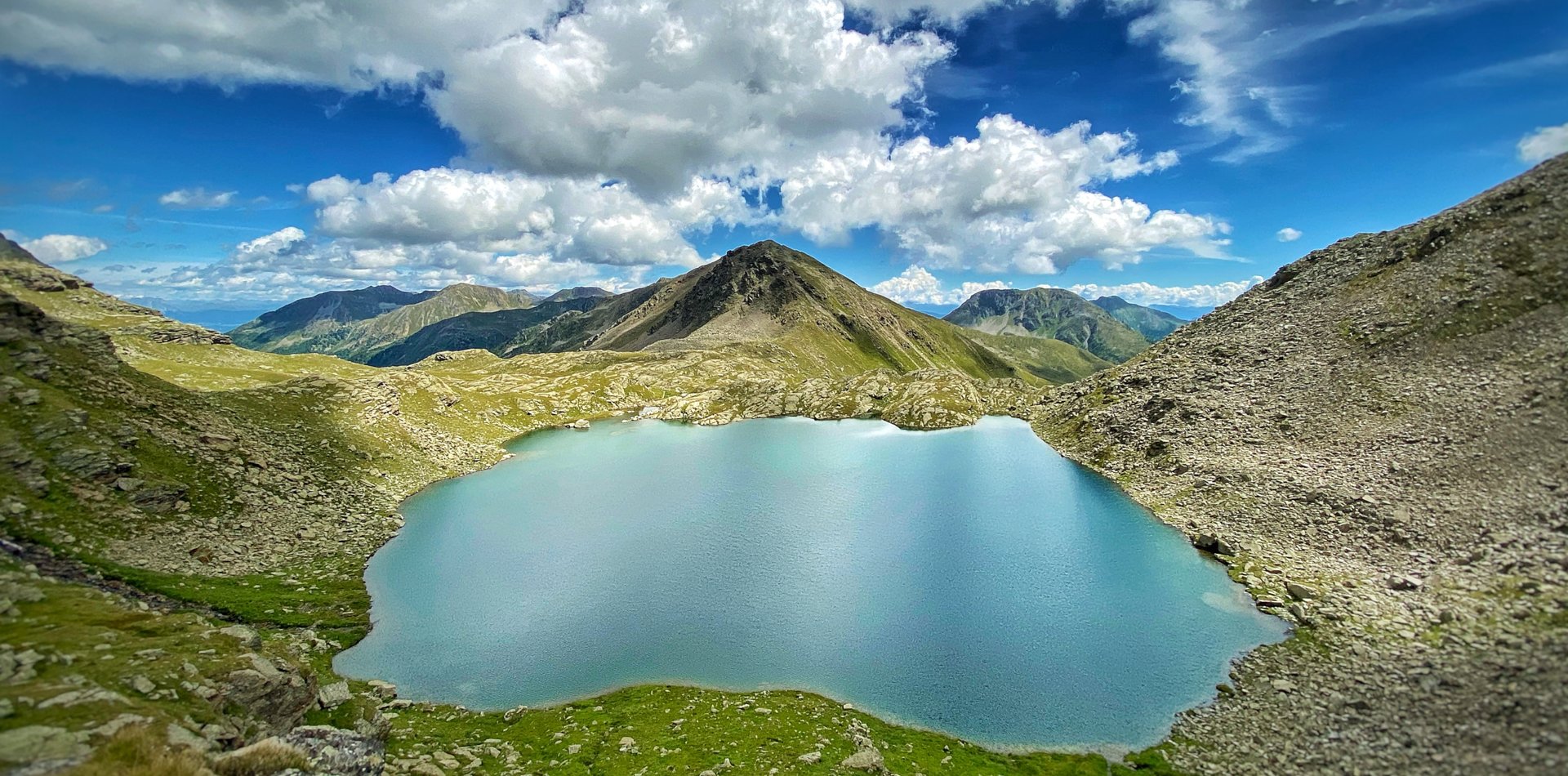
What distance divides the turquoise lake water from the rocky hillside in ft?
15.5

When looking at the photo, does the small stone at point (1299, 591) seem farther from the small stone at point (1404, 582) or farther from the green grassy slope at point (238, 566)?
the green grassy slope at point (238, 566)

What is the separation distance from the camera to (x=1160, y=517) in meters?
66.6

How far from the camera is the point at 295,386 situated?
92.4 m

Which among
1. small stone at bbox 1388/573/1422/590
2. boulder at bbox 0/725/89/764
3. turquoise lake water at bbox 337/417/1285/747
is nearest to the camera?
boulder at bbox 0/725/89/764

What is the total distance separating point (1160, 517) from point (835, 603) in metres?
42.7

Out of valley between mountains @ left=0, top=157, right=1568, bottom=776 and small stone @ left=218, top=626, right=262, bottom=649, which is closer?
valley between mountains @ left=0, top=157, right=1568, bottom=776

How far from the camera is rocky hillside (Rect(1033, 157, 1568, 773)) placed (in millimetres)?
28344

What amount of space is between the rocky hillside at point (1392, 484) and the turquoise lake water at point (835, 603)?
4.72 meters

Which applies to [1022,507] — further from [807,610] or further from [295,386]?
[295,386]

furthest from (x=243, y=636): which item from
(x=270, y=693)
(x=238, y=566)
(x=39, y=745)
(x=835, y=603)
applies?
(x=835, y=603)

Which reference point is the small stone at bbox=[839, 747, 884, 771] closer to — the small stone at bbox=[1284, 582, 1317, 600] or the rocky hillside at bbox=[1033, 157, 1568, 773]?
the rocky hillside at bbox=[1033, 157, 1568, 773]

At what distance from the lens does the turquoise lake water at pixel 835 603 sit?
36.2 m

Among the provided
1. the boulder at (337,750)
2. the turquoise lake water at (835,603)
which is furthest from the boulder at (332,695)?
the turquoise lake water at (835,603)

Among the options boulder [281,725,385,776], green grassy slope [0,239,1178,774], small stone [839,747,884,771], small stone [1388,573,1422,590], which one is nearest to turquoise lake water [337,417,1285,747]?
green grassy slope [0,239,1178,774]
